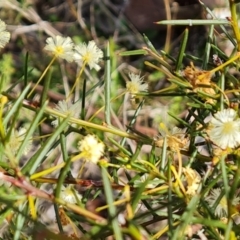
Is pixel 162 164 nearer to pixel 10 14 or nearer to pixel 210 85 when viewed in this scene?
pixel 210 85

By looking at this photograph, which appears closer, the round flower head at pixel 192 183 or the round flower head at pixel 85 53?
the round flower head at pixel 192 183

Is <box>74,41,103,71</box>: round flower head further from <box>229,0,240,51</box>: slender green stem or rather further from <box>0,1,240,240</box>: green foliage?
<box>229,0,240,51</box>: slender green stem

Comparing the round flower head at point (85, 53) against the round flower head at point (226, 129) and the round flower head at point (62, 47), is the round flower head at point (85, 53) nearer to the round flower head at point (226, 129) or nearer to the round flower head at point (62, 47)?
the round flower head at point (62, 47)

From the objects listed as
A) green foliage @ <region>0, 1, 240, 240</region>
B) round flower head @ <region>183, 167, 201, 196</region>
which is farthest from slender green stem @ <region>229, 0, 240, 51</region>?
round flower head @ <region>183, 167, 201, 196</region>

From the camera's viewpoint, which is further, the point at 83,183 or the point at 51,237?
the point at 83,183

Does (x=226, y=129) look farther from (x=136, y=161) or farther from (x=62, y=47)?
(x=62, y=47)

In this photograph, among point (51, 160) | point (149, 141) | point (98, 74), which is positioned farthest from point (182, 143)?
point (98, 74)

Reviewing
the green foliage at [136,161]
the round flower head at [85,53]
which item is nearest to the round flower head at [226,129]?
the green foliage at [136,161]

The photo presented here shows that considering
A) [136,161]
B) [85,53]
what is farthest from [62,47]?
[136,161]
